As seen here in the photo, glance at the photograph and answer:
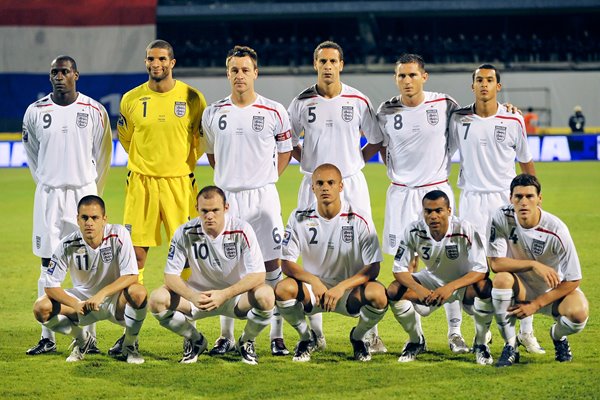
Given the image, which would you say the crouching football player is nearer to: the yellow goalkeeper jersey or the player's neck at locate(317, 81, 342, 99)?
the yellow goalkeeper jersey

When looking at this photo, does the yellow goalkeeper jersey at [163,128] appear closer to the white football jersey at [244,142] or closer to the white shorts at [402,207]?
the white football jersey at [244,142]

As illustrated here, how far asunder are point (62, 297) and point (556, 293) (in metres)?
3.01

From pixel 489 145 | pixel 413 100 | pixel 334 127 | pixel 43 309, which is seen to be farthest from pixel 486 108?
pixel 43 309

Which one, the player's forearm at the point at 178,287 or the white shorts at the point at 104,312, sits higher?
the player's forearm at the point at 178,287

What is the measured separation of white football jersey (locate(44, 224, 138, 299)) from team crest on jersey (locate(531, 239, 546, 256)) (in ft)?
8.13

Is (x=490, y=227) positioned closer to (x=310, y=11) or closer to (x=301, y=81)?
(x=301, y=81)

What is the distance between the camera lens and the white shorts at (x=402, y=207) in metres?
6.78

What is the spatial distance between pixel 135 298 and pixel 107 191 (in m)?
10.9

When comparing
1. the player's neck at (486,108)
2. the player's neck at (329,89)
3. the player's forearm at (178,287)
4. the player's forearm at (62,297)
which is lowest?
the player's forearm at (62,297)

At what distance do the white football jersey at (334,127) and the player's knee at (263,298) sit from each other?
A: 1.20 m

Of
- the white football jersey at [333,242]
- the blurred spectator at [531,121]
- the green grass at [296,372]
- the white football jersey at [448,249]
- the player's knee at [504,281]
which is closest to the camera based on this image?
the green grass at [296,372]

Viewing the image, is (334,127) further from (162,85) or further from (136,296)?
(136,296)

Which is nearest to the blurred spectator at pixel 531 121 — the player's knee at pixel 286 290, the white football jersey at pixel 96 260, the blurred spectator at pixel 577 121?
the blurred spectator at pixel 577 121

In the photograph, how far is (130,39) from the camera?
1588 centimetres
